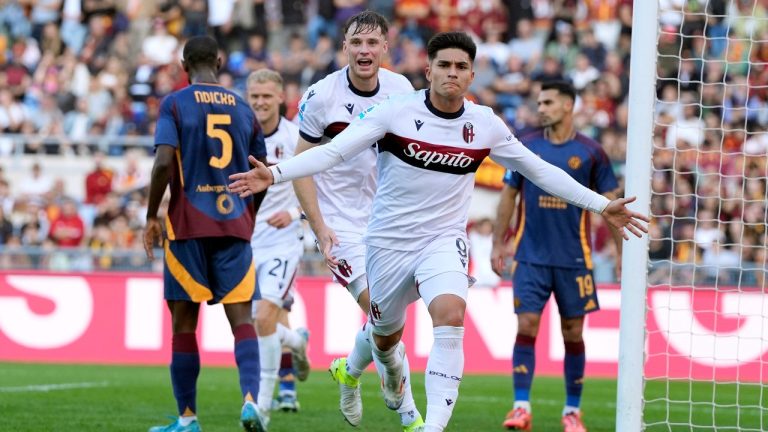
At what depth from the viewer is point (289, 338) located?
11.2 metres

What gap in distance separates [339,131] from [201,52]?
1.07 m

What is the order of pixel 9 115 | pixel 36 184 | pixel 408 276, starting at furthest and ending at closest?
pixel 9 115 → pixel 36 184 → pixel 408 276

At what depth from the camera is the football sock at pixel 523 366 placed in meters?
10.3

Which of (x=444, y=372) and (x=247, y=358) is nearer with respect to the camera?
(x=444, y=372)

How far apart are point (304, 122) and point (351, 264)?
3.35 feet

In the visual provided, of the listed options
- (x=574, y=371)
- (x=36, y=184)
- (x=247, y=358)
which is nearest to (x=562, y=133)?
(x=574, y=371)

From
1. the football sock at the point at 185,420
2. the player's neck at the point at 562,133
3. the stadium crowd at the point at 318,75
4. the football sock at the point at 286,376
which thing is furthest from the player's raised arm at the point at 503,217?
the stadium crowd at the point at 318,75

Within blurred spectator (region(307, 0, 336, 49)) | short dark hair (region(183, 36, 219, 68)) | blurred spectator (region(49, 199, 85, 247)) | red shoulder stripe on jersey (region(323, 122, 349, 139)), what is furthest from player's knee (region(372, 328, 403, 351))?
blurred spectator (region(307, 0, 336, 49))

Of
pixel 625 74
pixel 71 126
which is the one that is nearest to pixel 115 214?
pixel 71 126

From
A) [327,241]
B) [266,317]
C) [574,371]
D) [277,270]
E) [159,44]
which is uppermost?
[159,44]

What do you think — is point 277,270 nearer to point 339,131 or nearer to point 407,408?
point 339,131

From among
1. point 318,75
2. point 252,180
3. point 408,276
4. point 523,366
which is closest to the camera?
point 252,180

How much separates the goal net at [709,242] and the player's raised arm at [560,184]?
3.51m

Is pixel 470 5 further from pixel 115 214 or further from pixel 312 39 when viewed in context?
pixel 115 214
